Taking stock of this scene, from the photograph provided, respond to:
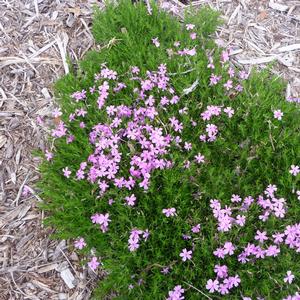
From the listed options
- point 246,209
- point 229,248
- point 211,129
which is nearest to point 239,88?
point 211,129

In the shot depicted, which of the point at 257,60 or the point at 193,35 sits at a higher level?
the point at 193,35

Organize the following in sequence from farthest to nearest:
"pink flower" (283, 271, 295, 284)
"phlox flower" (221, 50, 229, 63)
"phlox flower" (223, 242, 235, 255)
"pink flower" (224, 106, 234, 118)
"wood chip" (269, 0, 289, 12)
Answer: "wood chip" (269, 0, 289, 12) → "phlox flower" (221, 50, 229, 63) → "pink flower" (224, 106, 234, 118) → "phlox flower" (223, 242, 235, 255) → "pink flower" (283, 271, 295, 284)

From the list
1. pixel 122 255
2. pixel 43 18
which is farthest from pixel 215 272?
pixel 43 18

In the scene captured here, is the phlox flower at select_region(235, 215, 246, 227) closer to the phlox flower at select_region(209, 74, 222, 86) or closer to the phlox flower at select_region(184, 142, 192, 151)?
the phlox flower at select_region(184, 142, 192, 151)

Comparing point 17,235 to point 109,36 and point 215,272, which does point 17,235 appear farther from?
point 109,36

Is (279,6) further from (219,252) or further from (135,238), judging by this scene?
(135,238)

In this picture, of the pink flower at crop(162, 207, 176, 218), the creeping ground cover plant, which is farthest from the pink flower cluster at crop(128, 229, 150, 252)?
the pink flower at crop(162, 207, 176, 218)
